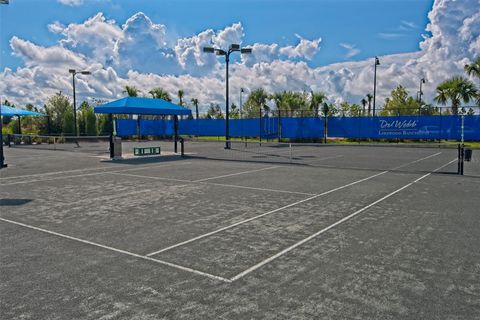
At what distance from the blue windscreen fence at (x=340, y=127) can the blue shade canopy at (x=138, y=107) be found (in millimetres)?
15373

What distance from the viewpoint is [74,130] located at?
42.7m

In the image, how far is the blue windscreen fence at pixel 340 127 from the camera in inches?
1278

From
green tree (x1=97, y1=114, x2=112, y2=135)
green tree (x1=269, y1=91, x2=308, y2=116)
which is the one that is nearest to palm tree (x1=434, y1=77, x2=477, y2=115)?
green tree (x1=269, y1=91, x2=308, y2=116)

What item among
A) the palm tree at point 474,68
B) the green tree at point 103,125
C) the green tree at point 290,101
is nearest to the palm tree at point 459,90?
the palm tree at point 474,68

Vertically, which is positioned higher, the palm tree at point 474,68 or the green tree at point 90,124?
the palm tree at point 474,68

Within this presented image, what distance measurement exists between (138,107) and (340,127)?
835 inches

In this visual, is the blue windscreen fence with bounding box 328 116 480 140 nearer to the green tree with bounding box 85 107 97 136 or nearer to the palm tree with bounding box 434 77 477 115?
the palm tree with bounding box 434 77 477 115

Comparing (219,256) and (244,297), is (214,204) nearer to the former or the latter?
(219,256)

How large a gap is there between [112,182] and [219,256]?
8.47m

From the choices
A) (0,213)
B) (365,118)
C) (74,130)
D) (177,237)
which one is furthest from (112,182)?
(74,130)

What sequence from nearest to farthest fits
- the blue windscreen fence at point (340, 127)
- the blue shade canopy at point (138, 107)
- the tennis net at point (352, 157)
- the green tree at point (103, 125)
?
the tennis net at point (352, 157), the blue shade canopy at point (138, 107), the blue windscreen fence at point (340, 127), the green tree at point (103, 125)

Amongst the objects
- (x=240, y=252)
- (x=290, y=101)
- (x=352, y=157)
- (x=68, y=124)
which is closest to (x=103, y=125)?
(x=68, y=124)

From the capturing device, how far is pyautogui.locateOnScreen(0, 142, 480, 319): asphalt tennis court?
4.08 metres

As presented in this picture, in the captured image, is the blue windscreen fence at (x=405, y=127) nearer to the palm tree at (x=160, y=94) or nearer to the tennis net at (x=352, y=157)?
the tennis net at (x=352, y=157)
